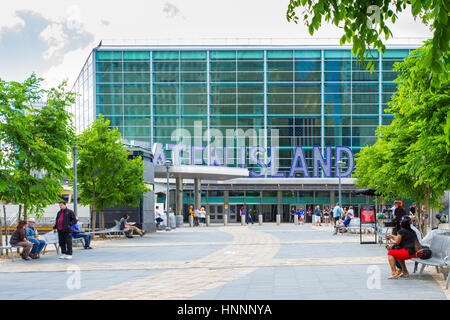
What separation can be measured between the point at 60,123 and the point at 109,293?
42.6 feet

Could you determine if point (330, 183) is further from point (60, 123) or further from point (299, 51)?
point (60, 123)

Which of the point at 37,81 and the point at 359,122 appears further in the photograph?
the point at 359,122

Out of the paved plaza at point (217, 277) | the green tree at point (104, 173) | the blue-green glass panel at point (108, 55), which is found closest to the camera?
the paved plaza at point (217, 277)

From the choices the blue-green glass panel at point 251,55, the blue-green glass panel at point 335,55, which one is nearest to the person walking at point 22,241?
the blue-green glass panel at point 251,55

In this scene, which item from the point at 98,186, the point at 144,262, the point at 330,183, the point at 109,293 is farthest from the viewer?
the point at 330,183

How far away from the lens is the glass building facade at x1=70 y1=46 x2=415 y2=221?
68.6 metres

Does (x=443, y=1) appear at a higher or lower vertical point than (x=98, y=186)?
higher

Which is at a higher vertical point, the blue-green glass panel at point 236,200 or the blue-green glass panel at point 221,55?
the blue-green glass panel at point 221,55

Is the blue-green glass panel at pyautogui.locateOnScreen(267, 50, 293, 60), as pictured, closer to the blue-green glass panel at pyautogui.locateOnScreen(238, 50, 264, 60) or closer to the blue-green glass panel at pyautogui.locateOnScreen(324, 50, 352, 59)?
the blue-green glass panel at pyautogui.locateOnScreen(238, 50, 264, 60)

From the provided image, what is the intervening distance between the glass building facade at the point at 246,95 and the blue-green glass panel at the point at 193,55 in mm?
110

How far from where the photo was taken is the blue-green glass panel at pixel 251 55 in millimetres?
68875

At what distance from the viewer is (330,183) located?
64.9 metres

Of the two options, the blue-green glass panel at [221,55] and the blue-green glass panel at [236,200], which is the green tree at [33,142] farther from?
the blue-green glass panel at [221,55]
